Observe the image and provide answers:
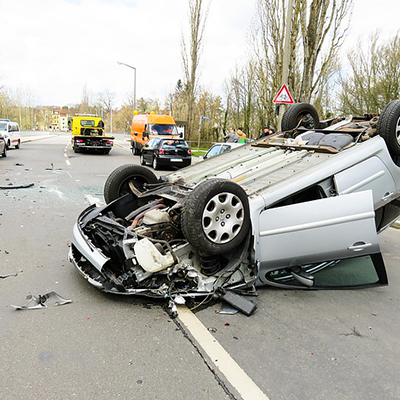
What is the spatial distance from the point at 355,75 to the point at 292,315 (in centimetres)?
2337

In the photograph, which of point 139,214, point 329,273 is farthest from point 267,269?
point 139,214

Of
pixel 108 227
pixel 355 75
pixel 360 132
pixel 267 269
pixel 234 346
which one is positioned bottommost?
pixel 234 346

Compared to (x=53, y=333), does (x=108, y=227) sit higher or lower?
higher

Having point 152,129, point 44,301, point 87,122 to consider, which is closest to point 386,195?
point 44,301

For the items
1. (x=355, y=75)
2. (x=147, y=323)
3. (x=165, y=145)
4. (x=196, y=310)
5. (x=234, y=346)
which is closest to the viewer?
(x=234, y=346)

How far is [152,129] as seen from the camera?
21984 mm

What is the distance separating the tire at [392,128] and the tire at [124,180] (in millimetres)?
2862

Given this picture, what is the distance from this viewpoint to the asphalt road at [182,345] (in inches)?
95.3

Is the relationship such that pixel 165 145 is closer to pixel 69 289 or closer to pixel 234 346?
pixel 69 289

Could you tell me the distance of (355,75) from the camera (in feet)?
76.4

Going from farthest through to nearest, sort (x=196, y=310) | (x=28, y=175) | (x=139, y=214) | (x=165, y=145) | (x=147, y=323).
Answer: (x=165, y=145) → (x=28, y=175) → (x=139, y=214) → (x=196, y=310) → (x=147, y=323)

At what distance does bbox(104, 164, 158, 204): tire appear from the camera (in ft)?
16.3

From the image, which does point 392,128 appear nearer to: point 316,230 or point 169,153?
point 316,230

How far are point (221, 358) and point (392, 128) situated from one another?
310cm
